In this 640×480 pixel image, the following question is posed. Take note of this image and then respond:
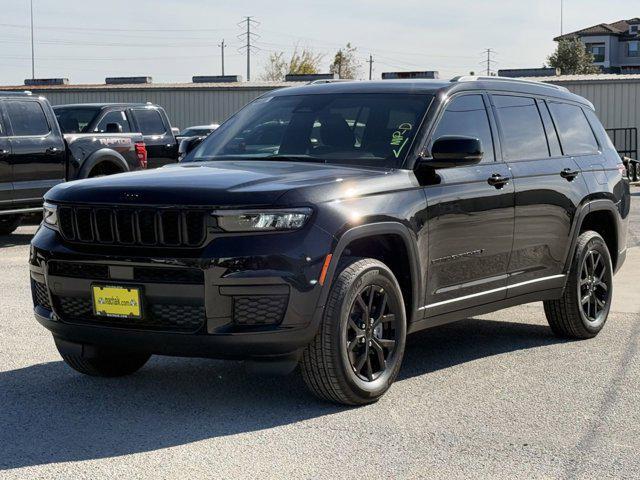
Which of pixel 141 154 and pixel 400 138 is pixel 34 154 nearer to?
pixel 141 154

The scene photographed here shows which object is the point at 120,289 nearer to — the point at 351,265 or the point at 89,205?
the point at 89,205

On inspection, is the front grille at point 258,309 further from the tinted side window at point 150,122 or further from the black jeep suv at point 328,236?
the tinted side window at point 150,122

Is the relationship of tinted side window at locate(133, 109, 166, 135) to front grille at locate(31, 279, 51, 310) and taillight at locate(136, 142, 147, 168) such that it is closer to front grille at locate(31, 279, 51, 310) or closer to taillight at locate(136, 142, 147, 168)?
taillight at locate(136, 142, 147, 168)

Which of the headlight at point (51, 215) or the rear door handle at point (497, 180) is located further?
the rear door handle at point (497, 180)

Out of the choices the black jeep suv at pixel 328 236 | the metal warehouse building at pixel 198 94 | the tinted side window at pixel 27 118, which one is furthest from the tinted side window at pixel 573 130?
the metal warehouse building at pixel 198 94

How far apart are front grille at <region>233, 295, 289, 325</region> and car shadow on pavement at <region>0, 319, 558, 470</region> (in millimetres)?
530

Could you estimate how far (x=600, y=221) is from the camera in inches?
340

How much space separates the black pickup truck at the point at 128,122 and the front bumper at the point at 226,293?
13366mm

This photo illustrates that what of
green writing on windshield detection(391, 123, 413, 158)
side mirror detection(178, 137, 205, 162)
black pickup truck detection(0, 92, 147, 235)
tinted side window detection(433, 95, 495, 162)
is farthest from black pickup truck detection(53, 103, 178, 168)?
green writing on windshield detection(391, 123, 413, 158)

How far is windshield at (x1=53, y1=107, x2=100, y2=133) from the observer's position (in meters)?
19.5

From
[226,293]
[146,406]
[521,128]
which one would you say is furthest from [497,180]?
[146,406]

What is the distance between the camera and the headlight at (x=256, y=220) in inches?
215

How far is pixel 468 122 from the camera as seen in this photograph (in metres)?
7.05

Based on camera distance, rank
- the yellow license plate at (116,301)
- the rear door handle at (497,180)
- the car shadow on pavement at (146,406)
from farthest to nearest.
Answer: the rear door handle at (497,180)
the yellow license plate at (116,301)
the car shadow on pavement at (146,406)
